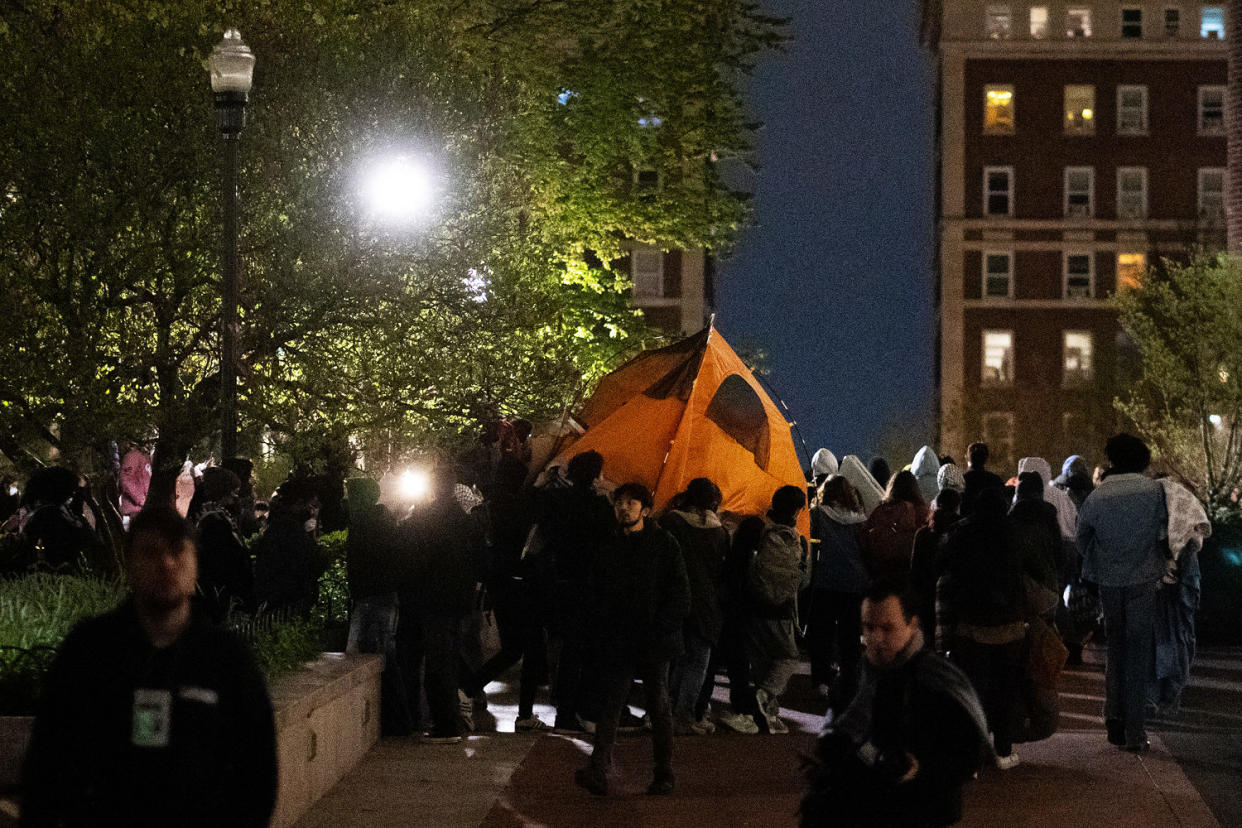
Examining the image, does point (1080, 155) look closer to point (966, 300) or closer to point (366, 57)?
point (966, 300)

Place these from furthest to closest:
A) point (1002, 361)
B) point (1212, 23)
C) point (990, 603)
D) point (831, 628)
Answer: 1. point (1212, 23)
2. point (1002, 361)
3. point (831, 628)
4. point (990, 603)

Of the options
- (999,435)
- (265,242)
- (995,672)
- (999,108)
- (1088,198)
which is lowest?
(995,672)

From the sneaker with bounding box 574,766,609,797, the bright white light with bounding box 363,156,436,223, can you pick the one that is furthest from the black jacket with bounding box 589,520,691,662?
the bright white light with bounding box 363,156,436,223

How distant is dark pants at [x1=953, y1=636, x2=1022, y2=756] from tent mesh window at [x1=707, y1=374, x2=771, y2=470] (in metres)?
5.32

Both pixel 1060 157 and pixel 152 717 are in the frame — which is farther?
pixel 1060 157

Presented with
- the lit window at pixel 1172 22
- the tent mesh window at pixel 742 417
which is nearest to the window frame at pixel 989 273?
the lit window at pixel 1172 22

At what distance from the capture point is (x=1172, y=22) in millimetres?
74688

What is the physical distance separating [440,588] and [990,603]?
3501 mm

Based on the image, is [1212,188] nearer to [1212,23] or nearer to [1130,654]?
[1212,23]

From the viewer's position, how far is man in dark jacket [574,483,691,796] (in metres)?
10.2

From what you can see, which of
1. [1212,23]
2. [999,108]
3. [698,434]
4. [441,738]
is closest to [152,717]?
[441,738]

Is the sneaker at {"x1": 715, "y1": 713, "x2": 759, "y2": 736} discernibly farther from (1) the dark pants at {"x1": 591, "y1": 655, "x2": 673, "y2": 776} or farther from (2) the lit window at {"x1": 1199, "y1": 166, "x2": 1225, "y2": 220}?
(2) the lit window at {"x1": 1199, "y1": 166, "x2": 1225, "y2": 220}

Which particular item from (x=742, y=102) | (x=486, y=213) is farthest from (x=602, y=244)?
(x=486, y=213)

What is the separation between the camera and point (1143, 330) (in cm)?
4453
